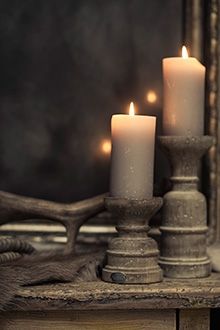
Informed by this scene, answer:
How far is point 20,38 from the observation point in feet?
4.21

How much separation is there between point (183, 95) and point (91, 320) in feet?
1.16

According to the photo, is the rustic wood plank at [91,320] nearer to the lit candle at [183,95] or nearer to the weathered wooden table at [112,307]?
the weathered wooden table at [112,307]

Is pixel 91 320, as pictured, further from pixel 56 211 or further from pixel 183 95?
pixel 183 95

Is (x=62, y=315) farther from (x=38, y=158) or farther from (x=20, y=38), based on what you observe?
(x=20, y=38)

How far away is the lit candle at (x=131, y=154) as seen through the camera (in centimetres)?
105

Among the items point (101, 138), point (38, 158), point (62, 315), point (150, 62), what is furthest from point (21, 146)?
point (62, 315)

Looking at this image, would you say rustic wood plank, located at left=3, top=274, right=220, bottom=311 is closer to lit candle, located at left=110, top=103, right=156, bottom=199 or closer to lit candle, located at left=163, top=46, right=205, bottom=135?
lit candle, located at left=110, top=103, right=156, bottom=199

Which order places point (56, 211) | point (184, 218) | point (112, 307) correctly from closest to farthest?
point (112, 307) → point (184, 218) → point (56, 211)

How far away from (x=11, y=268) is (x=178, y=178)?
0.28m

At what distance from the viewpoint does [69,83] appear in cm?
128

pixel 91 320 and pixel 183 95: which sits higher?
pixel 183 95

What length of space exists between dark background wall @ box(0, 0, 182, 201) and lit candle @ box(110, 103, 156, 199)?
0.70ft

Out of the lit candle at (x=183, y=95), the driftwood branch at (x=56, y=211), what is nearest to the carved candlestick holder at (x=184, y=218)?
the lit candle at (x=183, y=95)

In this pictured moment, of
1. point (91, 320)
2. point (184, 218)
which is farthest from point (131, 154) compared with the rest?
point (91, 320)
